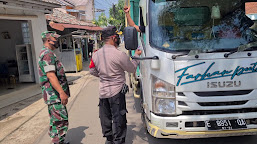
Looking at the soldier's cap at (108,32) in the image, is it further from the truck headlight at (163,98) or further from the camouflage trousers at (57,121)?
the camouflage trousers at (57,121)

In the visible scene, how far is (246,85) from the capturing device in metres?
2.51

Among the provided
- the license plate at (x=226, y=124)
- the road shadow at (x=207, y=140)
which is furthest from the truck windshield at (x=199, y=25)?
the road shadow at (x=207, y=140)

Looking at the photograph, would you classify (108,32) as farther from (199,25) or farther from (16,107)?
(16,107)

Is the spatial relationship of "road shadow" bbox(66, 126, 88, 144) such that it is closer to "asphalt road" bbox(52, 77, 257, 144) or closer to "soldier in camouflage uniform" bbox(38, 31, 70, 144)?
"asphalt road" bbox(52, 77, 257, 144)

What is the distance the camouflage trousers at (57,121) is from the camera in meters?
2.98

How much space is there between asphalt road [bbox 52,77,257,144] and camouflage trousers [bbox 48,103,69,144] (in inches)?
23.8

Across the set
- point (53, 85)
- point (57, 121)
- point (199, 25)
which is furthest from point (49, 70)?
point (199, 25)

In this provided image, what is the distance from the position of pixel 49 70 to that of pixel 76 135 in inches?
63.1

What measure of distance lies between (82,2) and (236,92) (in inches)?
1223

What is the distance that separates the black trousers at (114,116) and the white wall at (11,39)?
26.3 feet

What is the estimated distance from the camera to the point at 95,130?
13.2 ft

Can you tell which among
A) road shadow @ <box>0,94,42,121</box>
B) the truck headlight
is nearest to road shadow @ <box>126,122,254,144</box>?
the truck headlight

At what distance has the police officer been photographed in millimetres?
2793

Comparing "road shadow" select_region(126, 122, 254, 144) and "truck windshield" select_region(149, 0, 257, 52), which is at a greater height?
"truck windshield" select_region(149, 0, 257, 52)
